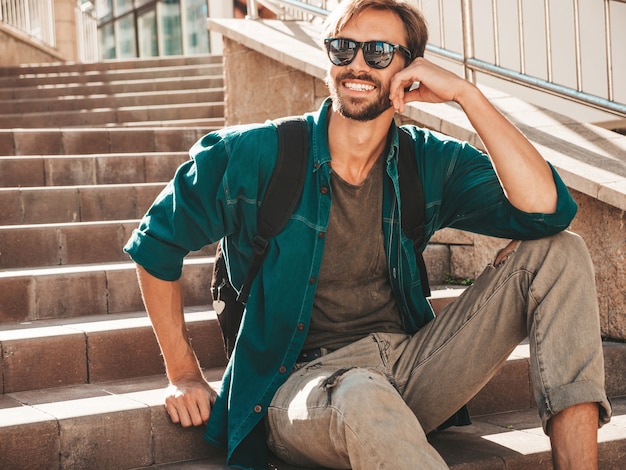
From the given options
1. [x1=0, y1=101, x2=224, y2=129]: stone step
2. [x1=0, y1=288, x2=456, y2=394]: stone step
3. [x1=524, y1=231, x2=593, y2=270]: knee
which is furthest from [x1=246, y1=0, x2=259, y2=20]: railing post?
[x1=524, y1=231, x2=593, y2=270]: knee

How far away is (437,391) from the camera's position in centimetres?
297

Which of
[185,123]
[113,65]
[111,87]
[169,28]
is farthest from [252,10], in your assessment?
[169,28]

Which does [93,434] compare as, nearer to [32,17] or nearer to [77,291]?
[77,291]

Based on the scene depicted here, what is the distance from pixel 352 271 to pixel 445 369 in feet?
1.49

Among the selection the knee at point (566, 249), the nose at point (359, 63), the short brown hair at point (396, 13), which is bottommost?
the knee at point (566, 249)

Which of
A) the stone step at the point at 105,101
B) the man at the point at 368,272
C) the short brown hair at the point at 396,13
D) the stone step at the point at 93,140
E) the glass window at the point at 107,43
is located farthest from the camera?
the glass window at the point at 107,43

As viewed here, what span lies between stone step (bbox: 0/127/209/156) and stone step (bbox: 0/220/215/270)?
6.22 feet

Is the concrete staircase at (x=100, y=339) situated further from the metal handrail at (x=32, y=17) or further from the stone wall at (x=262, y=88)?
the metal handrail at (x=32, y=17)

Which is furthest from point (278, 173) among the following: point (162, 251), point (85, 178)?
point (85, 178)

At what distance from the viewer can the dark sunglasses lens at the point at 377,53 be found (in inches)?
121

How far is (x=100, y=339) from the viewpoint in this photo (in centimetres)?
353

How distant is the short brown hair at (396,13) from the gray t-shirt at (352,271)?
469 millimetres

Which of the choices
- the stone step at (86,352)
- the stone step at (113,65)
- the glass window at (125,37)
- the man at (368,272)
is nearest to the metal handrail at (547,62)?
the man at (368,272)

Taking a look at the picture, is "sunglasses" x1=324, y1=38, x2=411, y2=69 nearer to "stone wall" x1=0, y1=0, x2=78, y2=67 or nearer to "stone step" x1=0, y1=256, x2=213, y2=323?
"stone step" x1=0, y1=256, x2=213, y2=323
